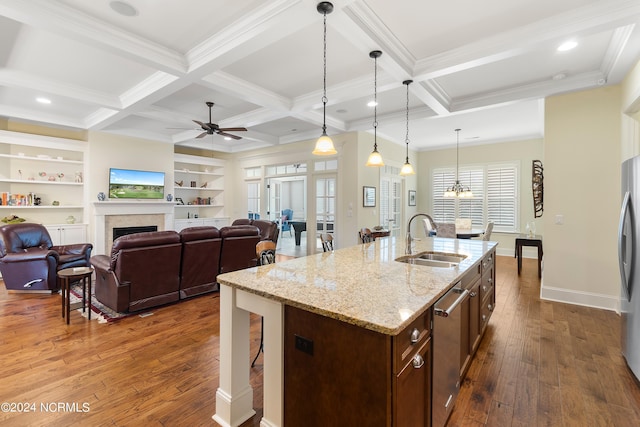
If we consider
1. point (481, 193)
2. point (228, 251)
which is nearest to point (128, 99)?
point (228, 251)

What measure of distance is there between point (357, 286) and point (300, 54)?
290 centimetres

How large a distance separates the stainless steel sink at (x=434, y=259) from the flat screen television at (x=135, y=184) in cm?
670

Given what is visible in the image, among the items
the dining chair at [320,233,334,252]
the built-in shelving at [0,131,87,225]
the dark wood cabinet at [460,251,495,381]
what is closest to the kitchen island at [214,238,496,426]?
the dark wood cabinet at [460,251,495,381]

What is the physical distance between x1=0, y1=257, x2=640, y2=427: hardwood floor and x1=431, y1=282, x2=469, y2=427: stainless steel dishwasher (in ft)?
0.88

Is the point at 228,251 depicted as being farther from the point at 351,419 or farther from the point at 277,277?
the point at 351,419

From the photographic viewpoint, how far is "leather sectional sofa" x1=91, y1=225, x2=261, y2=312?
3467 mm

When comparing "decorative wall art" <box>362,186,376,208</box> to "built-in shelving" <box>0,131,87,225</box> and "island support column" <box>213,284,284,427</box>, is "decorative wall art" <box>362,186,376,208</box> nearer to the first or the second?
"island support column" <box>213,284,284,427</box>

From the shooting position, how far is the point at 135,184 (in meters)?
6.93

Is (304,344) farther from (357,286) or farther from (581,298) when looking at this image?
(581,298)

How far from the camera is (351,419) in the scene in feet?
4.28

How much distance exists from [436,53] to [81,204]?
7556 mm

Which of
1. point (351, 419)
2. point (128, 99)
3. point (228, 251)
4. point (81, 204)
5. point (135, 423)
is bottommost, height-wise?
point (135, 423)

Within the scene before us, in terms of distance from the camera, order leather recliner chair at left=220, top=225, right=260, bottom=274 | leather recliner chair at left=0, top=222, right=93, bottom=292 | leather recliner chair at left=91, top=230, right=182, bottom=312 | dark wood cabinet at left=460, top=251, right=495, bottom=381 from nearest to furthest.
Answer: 1. dark wood cabinet at left=460, top=251, right=495, bottom=381
2. leather recliner chair at left=91, top=230, right=182, bottom=312
3. leather recliner chair at left=0, top=222, right=93, bottom=292
4. leather recliner chair at left=220, top=225, right=260, bottom=274

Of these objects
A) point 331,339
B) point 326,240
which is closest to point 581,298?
point 326,240
